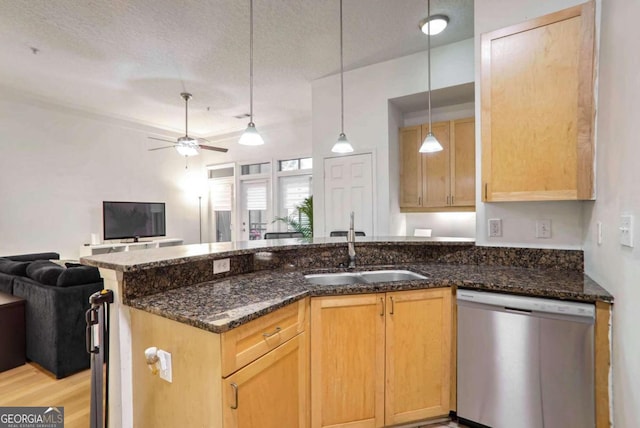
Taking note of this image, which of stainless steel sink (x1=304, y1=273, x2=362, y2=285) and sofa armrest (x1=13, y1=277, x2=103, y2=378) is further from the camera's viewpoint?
sofa armrest (x1=13, y1=277, x2=103, y2=378)

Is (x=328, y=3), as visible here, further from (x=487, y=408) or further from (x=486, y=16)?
(x=487, y=408)

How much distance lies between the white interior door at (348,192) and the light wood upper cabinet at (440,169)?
1.54 feet

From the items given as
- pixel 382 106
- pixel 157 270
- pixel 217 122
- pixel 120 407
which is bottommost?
pixel 120 407

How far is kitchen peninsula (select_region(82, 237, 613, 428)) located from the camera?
1.18m

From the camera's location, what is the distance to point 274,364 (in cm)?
136

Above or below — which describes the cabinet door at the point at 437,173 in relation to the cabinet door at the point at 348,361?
above

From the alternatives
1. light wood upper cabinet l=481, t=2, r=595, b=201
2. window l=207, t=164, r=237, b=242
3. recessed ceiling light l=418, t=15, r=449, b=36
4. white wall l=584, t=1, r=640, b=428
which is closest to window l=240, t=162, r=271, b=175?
window l=207, t=164, r=237, b=242

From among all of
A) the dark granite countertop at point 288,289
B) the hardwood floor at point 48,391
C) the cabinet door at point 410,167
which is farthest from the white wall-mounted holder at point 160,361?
the cabinet door at point 410,167

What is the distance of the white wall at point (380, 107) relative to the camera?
340 centimetres

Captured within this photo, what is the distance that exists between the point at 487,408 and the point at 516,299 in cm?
66

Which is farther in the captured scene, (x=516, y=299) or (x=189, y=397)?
(x=516, y=299)

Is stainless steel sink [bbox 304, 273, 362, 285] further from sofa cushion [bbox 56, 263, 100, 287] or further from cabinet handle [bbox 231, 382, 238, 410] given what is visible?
sofa cushion [bbox 56, 263, 100, 287]

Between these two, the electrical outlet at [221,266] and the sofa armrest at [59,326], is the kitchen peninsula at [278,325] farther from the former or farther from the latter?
the sofa armrest at [59,326]

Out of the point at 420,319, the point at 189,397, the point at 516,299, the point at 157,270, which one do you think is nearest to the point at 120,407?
the point at 189,397
